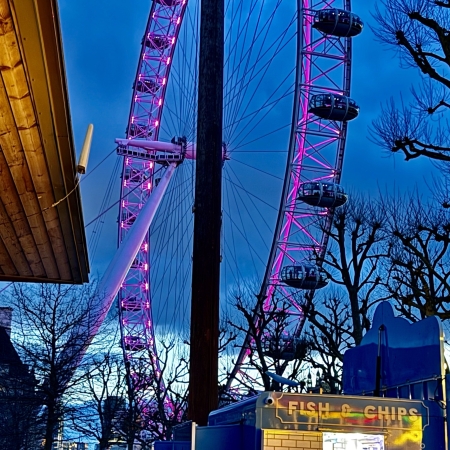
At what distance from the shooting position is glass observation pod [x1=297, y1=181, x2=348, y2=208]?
76.6ft

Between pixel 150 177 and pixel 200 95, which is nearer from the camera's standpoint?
pixel 200 95

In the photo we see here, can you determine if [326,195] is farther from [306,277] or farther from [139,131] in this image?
[139,131]

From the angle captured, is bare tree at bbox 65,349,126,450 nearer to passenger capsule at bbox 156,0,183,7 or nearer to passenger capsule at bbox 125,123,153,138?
passenger capsule at bbox 125,123,153,138

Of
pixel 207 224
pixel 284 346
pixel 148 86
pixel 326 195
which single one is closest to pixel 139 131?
pixel 148 86

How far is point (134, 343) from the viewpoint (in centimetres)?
3497

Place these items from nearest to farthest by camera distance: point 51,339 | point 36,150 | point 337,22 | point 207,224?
point 36,150 < point 207,224 < point 51,339 < point 337,22

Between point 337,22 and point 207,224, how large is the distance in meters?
17.9

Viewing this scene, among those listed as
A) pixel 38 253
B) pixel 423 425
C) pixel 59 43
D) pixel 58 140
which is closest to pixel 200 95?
pixel 38 253

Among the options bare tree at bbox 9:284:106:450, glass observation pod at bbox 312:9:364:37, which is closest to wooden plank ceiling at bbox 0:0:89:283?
bare tree at bbox 9:284:106:450

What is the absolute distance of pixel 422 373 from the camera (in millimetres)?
5508

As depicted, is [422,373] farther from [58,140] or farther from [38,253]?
[38,253]

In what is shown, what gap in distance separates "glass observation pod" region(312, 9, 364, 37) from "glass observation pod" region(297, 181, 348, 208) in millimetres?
4868

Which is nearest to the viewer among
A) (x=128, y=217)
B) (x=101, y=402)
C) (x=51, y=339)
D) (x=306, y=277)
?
(x=51, y=339)

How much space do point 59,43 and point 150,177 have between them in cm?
2954
